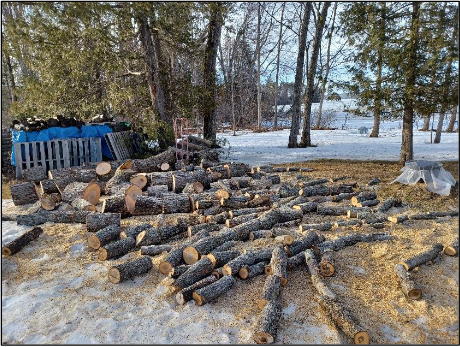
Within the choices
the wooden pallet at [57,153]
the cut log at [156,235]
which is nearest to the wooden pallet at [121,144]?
the wooden pallet at [57,153]

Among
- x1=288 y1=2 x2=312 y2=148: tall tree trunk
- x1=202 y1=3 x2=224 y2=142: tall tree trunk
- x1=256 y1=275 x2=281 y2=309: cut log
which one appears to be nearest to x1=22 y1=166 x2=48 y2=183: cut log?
x1=202 y1=3 x2=224 y2=142: tall tree trunk

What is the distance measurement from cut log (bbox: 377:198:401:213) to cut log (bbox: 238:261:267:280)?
11.8ft

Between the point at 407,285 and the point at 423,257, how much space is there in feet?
2.85

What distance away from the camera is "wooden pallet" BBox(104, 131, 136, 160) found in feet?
39.2

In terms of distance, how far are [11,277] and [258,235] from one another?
354cm

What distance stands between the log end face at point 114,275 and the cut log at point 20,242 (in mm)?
1956

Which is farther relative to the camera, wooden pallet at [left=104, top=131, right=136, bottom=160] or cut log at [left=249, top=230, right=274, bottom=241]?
wooden pallet at [left=104, top=131, right=136, bottom=160]

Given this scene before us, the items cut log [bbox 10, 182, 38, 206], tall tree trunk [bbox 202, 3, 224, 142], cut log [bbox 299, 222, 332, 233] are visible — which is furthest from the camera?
tall tree trunk [bbox 202, 3, 224, 142]

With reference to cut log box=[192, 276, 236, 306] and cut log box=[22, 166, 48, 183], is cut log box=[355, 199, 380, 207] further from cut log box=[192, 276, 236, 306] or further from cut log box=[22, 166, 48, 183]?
cut log box=[22, 166, 48, 183]

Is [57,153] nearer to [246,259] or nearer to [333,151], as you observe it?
[246,259]

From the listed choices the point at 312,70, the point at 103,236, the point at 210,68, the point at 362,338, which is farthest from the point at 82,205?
the point at 312,70

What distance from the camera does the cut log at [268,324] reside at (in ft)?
11.1

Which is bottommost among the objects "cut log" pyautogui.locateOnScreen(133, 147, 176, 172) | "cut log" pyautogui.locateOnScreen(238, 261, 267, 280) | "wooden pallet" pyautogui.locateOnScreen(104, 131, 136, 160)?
"cut log" pyautogui.locateOnScreen(238, 261, 267, 280)

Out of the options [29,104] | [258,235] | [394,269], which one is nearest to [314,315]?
[394,269]
